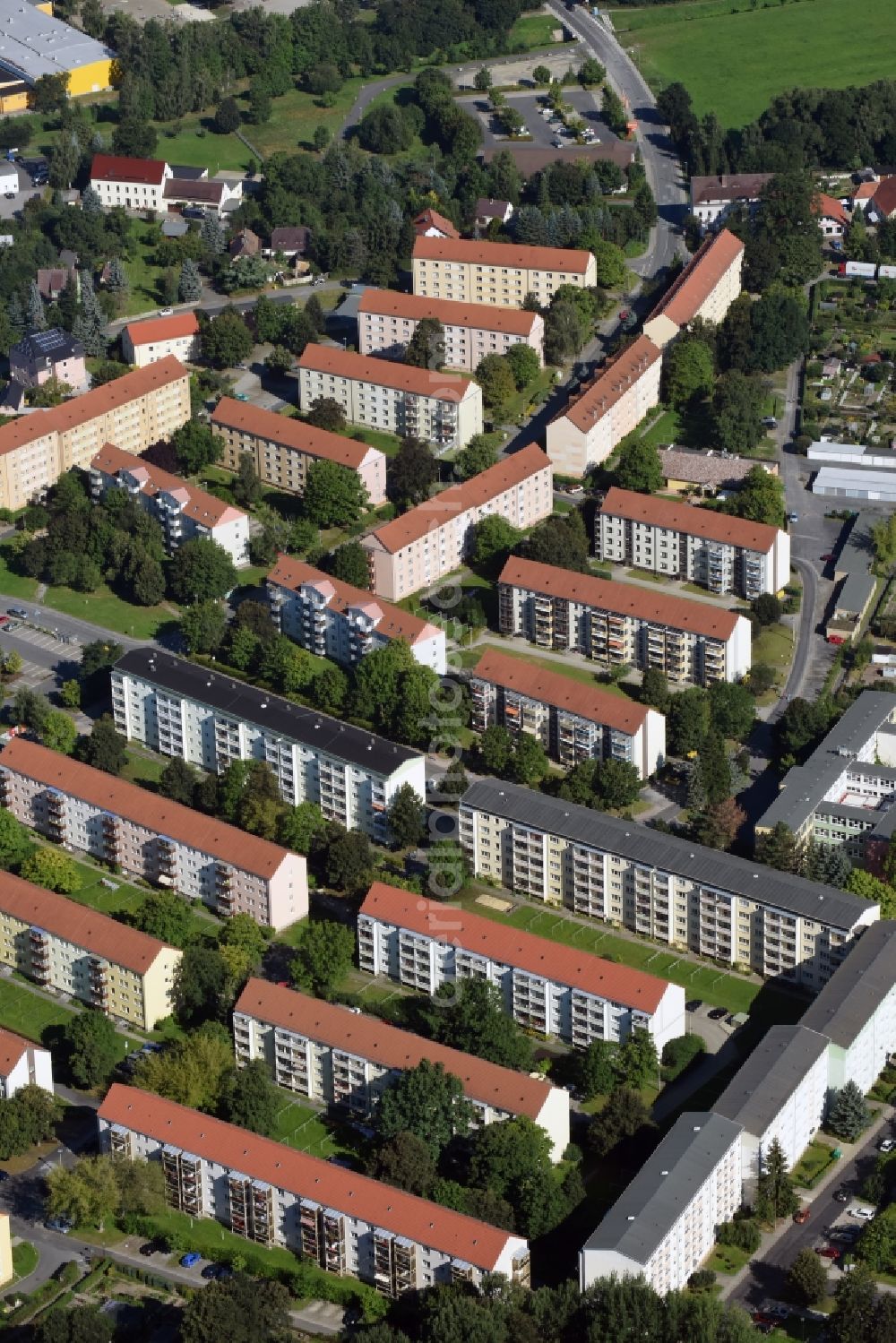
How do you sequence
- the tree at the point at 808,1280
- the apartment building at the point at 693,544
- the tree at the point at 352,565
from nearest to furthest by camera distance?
the tree at the point at 808,1280, the tree at the point at 352,565, the apartment building at the point at 693,544

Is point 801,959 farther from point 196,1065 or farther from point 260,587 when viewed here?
point 260,587

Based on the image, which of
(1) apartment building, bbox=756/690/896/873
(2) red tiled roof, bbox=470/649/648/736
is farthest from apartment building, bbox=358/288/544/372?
(1) apartment building, bbox=756/690/896/873

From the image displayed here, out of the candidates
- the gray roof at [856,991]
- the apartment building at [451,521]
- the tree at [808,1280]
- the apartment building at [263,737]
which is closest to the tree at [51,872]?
the apartment building at [263,737]

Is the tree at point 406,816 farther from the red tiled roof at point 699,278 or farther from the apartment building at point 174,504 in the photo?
the red tiled roof at point 699,278

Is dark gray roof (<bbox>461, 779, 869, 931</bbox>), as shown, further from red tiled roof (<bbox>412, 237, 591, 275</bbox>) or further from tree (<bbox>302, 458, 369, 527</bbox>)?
red tiled roof (<bbox>412, 237, 591, 275</bbox>)

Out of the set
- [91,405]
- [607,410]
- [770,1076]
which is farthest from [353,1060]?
[91,405]

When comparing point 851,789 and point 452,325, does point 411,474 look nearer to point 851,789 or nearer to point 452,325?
point 452,325
